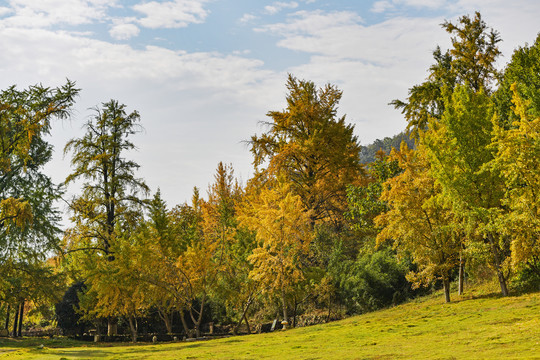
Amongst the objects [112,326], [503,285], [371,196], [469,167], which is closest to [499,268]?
[503,285]

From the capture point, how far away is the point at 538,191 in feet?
56.1

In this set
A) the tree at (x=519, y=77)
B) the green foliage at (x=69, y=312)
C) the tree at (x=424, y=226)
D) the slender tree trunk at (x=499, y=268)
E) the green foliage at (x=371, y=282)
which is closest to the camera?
the slender tree trunk at (x=499, y=268)

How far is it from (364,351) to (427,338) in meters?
2.03

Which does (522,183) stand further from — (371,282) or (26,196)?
(26,196)

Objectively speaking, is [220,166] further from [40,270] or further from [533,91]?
[533,91]

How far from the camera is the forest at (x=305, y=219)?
63.5 feet

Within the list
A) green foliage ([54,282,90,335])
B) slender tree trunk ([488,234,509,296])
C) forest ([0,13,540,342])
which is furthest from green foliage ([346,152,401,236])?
green foliage ([54,282,90,335])

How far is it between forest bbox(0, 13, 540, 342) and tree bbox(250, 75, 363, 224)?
4.2 inches

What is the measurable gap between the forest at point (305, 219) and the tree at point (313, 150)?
0.35 ft

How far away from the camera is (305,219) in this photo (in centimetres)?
2402

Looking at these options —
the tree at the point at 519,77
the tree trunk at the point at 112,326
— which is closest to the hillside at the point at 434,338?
the tree trunk at the point at 112,326

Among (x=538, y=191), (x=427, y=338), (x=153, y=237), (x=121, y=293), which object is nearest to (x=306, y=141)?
(x=153, y=237)

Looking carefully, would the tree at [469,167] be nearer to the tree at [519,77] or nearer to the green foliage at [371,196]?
the tree at [519,77]

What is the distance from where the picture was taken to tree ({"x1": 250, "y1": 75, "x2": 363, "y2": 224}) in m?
33.0
